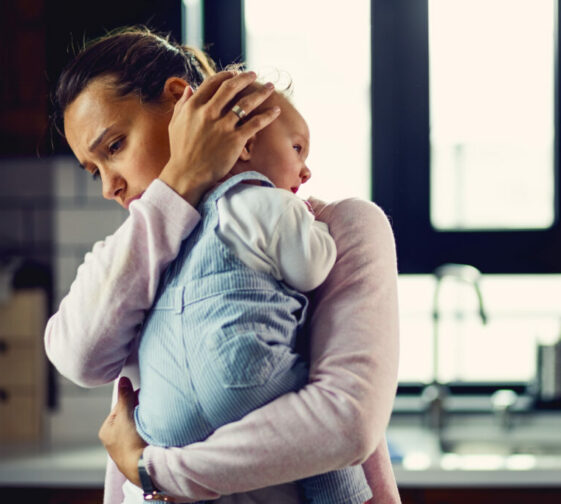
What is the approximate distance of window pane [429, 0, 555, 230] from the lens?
2.27 m

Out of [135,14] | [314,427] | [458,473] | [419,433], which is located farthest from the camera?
[419,433]

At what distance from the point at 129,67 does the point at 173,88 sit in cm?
5

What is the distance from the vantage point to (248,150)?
782mm

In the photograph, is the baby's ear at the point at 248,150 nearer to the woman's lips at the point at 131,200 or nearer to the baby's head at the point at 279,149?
the baby's head at the point at 279,149

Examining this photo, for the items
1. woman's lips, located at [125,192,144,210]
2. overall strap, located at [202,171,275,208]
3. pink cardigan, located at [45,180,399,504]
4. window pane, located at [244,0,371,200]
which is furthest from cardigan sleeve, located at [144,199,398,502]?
window pane, located at [244,0,371,200]

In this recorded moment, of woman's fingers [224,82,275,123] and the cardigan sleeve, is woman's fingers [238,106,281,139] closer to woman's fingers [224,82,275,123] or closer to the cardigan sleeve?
woman's fingers [224,82,275,123]

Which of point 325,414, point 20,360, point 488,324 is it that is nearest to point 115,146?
point 325,414

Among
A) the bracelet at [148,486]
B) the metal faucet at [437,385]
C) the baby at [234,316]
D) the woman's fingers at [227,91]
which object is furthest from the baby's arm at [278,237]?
the metal faucet at [437,385]

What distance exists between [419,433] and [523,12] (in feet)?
4.19

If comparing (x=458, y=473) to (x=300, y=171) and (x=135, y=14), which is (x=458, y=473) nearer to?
(x=300, y=171)

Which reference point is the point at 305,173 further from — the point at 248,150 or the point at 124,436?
the point at 124,436

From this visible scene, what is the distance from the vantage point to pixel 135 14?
195cm

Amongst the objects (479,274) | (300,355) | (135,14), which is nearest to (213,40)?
(135,14)

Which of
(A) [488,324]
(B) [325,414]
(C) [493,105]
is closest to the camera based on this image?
(B) [325,414]
